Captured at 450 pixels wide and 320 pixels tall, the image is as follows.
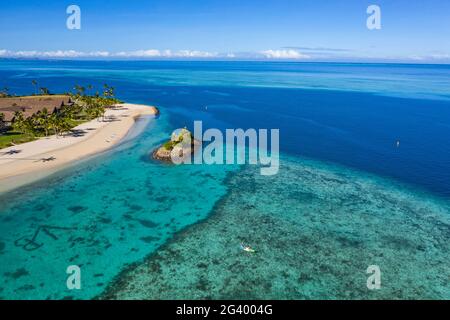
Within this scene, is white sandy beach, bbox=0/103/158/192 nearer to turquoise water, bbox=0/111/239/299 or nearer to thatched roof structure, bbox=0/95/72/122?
turquoise water, bbox=0/111/239/299

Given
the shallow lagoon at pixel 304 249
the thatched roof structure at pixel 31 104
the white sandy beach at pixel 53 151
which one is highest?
the thatched roof structure at pixel 31 104

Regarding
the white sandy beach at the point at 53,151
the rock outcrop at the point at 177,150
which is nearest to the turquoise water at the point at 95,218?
the rock outcrop at the point at 177,150

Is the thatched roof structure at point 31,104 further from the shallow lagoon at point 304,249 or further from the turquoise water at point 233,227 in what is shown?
the shallow lagoon at point 304,249

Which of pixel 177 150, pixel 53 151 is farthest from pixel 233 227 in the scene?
pixel 53 151

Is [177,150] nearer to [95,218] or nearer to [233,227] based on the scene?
[95,218]

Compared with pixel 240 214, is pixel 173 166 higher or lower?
higher

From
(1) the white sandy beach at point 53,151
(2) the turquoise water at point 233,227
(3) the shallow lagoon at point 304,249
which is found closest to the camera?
(3) the shallow lagoon at point 304,249

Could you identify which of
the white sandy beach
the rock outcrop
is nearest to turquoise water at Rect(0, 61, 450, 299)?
the rock outcrop
